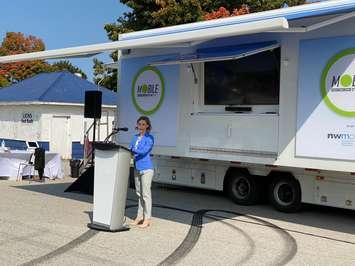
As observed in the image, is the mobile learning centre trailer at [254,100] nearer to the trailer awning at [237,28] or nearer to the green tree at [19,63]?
the trailer awning at [237,28]

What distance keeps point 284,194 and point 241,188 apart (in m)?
1.19

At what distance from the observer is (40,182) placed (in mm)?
16578

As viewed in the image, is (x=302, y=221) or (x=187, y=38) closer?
(x=187, y=38)

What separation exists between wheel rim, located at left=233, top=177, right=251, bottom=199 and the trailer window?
1814mm

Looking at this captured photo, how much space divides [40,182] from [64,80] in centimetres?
1420

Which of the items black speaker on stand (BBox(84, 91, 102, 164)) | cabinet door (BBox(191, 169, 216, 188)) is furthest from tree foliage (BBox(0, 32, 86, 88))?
cabinet door (BBox(191, 169, 216, 188))

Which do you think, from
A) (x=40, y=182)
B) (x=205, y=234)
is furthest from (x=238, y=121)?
(x=40, y=182)

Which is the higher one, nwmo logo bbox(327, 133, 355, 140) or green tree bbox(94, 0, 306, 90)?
green tree bbox(94, 0, 306, 90)

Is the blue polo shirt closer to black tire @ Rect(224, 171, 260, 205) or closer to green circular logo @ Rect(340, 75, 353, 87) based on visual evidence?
green circular logo @ Rect(340, 75, 353, 87)

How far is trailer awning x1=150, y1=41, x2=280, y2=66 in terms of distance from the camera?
10586 millimetres

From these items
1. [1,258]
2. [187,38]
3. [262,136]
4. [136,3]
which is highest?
[136,3]

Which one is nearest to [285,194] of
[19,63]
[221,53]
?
[221,53]

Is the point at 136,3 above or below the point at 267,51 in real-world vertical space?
above

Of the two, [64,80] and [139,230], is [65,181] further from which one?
[64,80]
